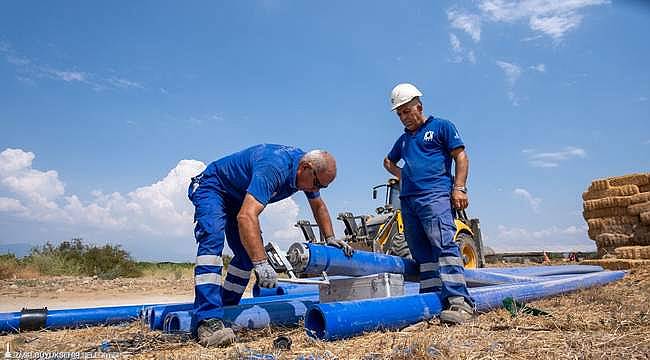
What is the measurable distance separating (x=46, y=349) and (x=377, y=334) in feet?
6.72

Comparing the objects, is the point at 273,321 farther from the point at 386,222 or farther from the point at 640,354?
the point at 386,222

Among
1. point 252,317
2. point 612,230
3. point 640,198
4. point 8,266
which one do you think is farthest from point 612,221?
point 8,266

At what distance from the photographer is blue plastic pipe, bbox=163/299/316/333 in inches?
137

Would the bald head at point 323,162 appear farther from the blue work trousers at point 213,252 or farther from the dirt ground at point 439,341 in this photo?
the dirt ground at point 439,341

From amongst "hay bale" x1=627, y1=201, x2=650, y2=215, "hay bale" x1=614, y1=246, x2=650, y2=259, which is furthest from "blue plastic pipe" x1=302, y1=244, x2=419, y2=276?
"hay bale" x1=627, y1=201, x2=650, y2=215

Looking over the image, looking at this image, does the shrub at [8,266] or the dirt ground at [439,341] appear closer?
the dirt ground at [439,341]

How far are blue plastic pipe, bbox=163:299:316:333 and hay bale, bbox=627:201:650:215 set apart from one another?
816 centimetres

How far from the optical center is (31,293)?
9.11m

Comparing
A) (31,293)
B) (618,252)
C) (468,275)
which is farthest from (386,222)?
(31,293)

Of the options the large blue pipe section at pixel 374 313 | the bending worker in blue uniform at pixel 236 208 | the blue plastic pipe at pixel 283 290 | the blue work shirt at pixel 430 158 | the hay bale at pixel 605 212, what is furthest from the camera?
the hay bale at pixel 605 212

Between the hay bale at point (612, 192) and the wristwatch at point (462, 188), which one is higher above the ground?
the hay bale at point (612, 192)

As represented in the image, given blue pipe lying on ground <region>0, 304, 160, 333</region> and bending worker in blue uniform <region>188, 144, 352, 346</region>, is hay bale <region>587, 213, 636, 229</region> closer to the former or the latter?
bending worker in blue uniform <region>188, 144, 352, 346</region>

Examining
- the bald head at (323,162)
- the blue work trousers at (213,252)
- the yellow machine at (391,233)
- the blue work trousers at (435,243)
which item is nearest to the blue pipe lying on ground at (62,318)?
the blue work trousers at (213,252)

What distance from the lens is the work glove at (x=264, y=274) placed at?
3232mm
